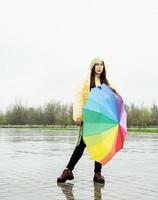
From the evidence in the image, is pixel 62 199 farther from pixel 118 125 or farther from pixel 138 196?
pixel 118 125

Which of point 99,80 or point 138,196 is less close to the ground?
point 99,80

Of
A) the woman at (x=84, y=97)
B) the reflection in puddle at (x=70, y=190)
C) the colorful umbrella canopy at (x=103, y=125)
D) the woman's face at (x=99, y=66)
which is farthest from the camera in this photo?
the woman's face at (x=99, y=66)

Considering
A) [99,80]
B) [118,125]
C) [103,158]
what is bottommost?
[103,158]

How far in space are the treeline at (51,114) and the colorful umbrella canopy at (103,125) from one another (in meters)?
81.0

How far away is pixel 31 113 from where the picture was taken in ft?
359

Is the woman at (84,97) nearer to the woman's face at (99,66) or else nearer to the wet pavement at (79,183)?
the woman's face at (99,66)

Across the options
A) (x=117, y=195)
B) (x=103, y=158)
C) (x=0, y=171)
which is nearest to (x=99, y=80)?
(x=103, y=158)

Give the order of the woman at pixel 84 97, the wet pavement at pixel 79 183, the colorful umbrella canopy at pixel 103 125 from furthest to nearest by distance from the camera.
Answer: the woman at pixel 84 97 → the colorful umbrella canopy at pixel 103 125 → the wet pavement at pixel 79 183

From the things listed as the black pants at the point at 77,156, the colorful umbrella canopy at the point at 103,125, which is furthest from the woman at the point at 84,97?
the colorful umbrella canopy at the point at 103,125

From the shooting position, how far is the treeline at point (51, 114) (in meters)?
90.0

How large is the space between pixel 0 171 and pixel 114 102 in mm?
3290

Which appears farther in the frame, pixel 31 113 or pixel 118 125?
pixel 31 113

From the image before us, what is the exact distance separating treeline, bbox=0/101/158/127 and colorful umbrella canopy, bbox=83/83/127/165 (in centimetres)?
8097

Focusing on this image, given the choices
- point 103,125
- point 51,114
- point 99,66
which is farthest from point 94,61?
point 51,114
